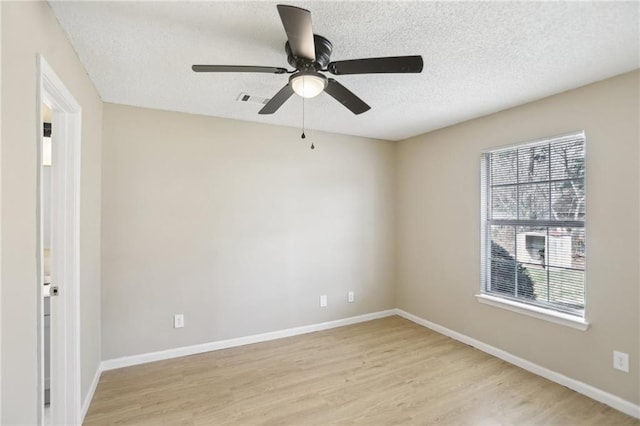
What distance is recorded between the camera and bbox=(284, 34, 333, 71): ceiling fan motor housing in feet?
5.67

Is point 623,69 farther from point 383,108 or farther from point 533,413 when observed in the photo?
point 533,413

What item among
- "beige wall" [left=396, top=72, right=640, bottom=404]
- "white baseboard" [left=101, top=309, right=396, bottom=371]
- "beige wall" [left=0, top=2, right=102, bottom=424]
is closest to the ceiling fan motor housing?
"beige wall" [left=0, top=2, right=102, bottom=424]

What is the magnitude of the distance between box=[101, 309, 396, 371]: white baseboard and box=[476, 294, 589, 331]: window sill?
61.3 inches

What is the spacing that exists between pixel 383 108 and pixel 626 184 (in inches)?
77.9

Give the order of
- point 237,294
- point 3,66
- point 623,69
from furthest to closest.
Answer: point 237,294 < point 623,69 < point 3,66

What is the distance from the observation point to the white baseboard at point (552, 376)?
2281 millimetres

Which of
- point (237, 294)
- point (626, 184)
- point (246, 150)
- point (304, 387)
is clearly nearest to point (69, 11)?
point (246, 150)

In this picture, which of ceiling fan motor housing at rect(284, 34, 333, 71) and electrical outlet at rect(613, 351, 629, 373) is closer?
ceiling fan motor housing at rect(284, 34, 333, 71)

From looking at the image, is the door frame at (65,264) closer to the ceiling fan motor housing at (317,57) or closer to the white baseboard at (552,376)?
the ceiling fan motor housing at (317,57)

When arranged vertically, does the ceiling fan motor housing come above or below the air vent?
below

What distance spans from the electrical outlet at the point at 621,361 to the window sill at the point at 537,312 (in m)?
0.24

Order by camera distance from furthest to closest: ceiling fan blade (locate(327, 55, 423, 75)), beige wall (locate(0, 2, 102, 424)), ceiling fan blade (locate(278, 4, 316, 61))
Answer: ceiling fan blade (locate(327, 55, 423, 75)), ceiling fan blade (locate(278, 4, 316, 61)), beige wall (locate(0, 2, 102, 424))

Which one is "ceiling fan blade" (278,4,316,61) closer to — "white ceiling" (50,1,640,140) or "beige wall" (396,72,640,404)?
"white ceiling" (50,1,640,140)

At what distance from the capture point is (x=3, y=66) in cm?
112
